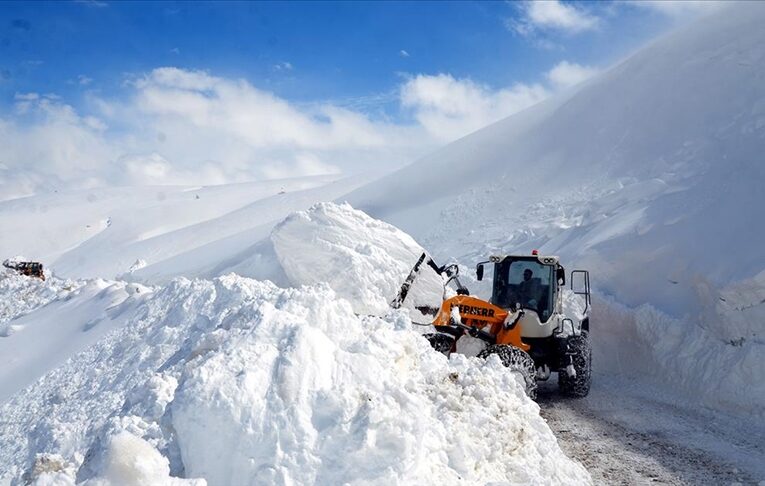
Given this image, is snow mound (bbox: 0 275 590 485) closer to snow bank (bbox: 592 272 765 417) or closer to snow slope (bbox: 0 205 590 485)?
snow slope (bbox: 0 205 590 485)

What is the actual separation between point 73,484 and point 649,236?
1084 centimetres

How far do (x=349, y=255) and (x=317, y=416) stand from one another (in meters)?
8.64

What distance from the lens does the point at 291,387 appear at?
4000 mm

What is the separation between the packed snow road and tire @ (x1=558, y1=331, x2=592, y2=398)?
11cm

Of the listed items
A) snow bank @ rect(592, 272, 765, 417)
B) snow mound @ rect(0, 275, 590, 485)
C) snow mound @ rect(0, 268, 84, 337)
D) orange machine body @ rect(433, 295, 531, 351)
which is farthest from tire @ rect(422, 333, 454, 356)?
snow mound @ rect(0, 268, 84, 337)

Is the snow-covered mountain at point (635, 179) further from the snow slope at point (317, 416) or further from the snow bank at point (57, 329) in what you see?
the snow bank at point (57, 329)

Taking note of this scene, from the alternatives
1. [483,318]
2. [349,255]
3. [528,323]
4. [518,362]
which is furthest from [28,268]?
[518,362]

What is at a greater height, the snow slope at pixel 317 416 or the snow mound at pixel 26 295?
the snow slope at pixel 317 416

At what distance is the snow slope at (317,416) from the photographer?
3689mm

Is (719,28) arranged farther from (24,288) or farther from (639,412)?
(24,288)

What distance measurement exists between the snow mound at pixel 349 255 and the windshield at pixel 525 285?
323 cm

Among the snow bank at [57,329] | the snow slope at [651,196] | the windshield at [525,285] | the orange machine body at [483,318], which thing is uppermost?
the snow slope at [651,196]

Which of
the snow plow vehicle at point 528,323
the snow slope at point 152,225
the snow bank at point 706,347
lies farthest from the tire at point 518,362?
the snow slope at point 152,225

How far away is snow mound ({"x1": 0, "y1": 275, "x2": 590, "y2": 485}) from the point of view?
3.69 meters
